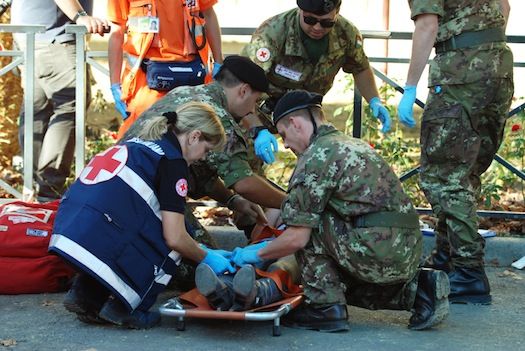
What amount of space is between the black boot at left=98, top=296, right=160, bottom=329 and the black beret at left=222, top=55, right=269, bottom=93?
4.45ft

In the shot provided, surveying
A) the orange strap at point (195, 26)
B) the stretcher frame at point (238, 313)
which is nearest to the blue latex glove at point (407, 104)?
the stretcher frame at point (238, 313)

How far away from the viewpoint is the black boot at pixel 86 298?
Answer: 4.54m

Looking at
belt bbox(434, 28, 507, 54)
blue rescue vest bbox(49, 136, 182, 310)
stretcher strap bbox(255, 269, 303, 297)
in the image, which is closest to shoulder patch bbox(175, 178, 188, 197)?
blue rescue vest bbox(49, 136, 182, 310)

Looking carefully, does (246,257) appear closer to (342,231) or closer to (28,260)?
(342,231)

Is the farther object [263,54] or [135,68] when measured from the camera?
[135,68]

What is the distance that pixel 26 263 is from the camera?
17.0ft

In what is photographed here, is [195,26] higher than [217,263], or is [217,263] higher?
[195,26]

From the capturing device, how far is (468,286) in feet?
17.4

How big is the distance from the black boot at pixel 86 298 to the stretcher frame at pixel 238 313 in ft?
1.07

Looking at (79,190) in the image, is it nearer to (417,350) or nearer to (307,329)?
(307,329)

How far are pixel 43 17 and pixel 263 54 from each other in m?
1.74

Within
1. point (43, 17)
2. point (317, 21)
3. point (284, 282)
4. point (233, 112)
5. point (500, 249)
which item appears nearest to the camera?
point (284, 282)

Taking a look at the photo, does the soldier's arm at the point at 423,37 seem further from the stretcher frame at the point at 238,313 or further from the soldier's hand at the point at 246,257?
the stretcher frame at the point at 238,313

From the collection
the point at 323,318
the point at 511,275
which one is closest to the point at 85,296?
the point at 323,318
